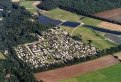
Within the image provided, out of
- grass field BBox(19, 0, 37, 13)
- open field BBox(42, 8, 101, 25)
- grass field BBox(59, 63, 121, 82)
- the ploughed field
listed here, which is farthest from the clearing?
grass field BBox(19, 0, 37, 13)

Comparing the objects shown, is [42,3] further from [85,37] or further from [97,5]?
[85,37]

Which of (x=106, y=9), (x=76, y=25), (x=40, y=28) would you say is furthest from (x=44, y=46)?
(x=106, y=9)

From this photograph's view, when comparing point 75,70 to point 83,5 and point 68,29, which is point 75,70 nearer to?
point 68,29

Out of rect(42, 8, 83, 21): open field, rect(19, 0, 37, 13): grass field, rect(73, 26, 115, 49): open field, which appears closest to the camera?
rect(73, 26, 115, 49): open field

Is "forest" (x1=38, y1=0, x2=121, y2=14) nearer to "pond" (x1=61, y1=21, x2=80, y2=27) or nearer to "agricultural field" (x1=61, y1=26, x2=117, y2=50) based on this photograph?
"pond" (x1=61, y1=21, x2=80, y2=27)

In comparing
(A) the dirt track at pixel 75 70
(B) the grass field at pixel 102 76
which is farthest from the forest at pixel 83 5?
(B) the grass field at pixel 102 76

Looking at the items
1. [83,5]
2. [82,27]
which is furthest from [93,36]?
[83,5]
